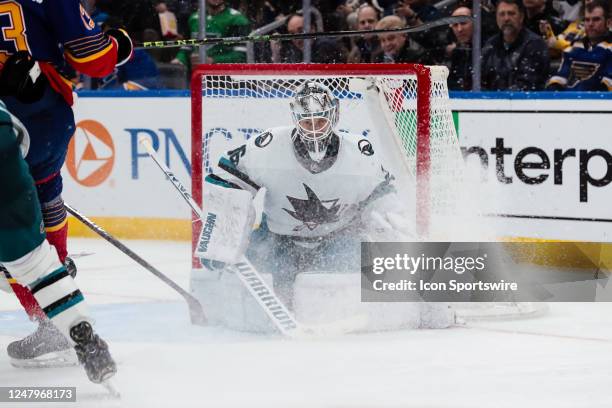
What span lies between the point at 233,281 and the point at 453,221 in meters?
0.93

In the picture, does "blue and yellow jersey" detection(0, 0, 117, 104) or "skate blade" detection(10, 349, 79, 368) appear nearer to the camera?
"blue and yellow jersey" detection(0, 0, 117, 104)

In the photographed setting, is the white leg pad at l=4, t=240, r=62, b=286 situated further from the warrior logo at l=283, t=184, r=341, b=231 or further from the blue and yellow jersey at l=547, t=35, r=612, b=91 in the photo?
the blue and yellow jersey at l=547, t=35, r=612, b=91

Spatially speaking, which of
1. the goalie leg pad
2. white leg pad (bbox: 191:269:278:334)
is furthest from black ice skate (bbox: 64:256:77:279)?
white leg pad (bbox: 191:269:278:334)

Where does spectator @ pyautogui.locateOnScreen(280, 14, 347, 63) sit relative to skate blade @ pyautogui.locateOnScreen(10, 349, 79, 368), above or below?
above

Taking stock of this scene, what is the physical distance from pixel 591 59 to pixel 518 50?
0.34 metres

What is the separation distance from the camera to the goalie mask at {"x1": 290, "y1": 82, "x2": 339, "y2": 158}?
3934 millimetres

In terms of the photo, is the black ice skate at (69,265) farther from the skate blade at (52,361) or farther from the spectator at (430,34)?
the spectator at (430,34)

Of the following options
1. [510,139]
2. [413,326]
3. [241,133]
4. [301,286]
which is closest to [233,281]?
[301,286]

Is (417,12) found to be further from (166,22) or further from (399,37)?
(166,22)

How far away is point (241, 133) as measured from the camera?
17.9 ft

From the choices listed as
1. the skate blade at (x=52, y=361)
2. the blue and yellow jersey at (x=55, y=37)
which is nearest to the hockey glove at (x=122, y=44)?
the blue and yellow jersey at (x=55, y=37)

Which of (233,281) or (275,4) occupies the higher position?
(275,4)

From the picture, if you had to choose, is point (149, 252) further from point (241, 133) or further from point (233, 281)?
point (233, 281)

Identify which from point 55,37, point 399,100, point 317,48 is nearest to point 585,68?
point 317,48
